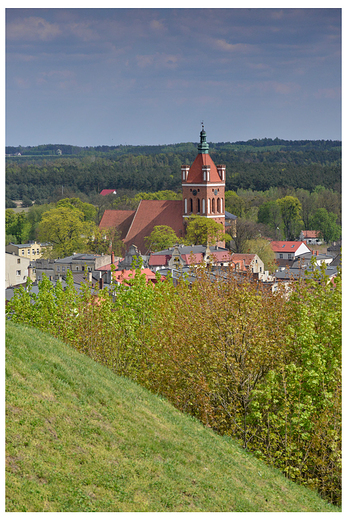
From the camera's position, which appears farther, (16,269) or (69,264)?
(69,264)

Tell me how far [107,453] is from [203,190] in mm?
92239

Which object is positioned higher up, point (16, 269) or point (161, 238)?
point (161, 238)

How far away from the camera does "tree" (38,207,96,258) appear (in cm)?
9319

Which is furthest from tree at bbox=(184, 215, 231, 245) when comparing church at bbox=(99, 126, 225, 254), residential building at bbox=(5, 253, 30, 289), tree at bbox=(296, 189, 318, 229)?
tree at bbox=(296, 189, 318, 229)

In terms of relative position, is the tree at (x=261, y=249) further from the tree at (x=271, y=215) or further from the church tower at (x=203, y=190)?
the tree at (x=271, y=215)

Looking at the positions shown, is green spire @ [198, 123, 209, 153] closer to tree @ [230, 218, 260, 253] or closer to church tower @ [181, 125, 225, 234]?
church tower @ [181, 125, 225, 234]

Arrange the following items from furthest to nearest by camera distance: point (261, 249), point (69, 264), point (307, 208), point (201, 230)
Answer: point (307, 208) → point (201, 230) → point (261, 249) → point (69, 264)

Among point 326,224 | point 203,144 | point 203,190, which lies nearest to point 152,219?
point 203,190

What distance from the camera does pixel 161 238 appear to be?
9638cm

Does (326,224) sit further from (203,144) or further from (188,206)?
(203,144)

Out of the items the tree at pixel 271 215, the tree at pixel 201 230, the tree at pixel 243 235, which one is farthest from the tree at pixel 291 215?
the tree at pixel 201 230

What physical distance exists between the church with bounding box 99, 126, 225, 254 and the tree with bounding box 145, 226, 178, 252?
144 inches

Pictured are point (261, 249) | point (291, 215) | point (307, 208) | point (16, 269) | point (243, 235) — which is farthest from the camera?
point (307, 208)

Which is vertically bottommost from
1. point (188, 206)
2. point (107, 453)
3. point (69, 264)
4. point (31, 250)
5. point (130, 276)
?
point (107, 453)
